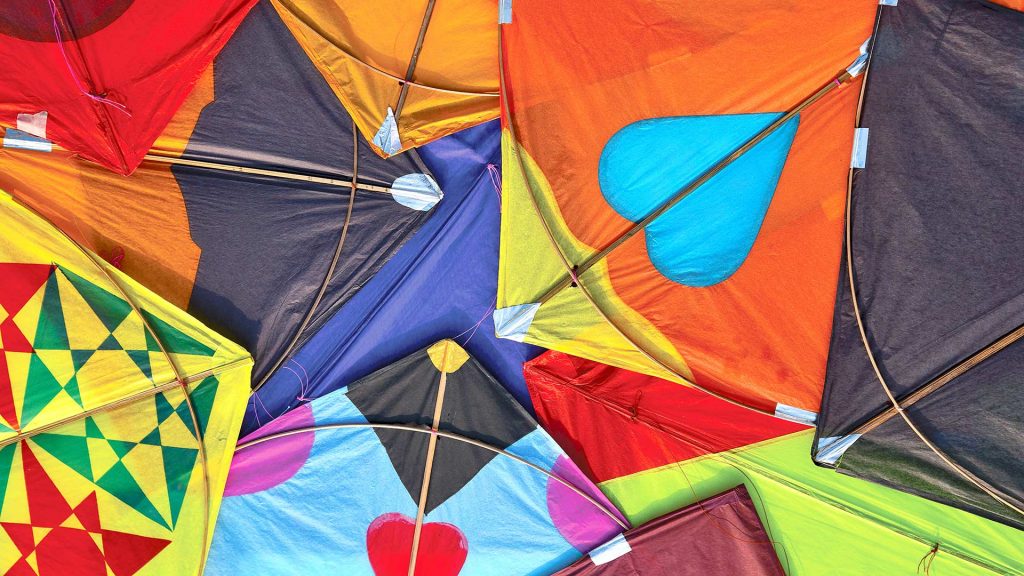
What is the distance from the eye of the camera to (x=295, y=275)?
5062 mm

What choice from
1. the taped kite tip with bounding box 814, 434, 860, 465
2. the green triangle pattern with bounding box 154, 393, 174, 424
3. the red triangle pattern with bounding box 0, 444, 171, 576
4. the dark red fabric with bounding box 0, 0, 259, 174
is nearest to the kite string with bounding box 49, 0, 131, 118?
the dark red fabric with bounding box 0, 0, 259, 174

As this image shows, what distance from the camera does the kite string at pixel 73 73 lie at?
4.55m

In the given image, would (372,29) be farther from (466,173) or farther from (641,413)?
(641,413)

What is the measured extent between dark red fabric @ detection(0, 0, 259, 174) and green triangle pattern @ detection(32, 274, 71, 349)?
888 mm

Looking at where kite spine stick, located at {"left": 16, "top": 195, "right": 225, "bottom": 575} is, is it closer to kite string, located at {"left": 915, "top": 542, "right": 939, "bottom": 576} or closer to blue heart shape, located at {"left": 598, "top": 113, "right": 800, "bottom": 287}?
blue heart shape, located at {"left": 598, "top": 113, "right": 800, "bottom": 287}

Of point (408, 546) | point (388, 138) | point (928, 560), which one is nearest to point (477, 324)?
point (388, 138)

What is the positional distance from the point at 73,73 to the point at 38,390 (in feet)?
6.45

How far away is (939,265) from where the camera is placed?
4.29m

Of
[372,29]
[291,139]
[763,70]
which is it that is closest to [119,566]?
[291,139]

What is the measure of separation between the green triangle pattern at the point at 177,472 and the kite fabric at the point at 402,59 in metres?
2.33

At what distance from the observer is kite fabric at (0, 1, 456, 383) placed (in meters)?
4.90

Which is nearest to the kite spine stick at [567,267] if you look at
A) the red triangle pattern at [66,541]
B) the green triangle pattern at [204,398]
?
the green triangle pattern at [204,398]

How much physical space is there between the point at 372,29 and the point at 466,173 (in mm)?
1098

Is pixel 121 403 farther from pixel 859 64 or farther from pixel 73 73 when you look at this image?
pixel 859 64
